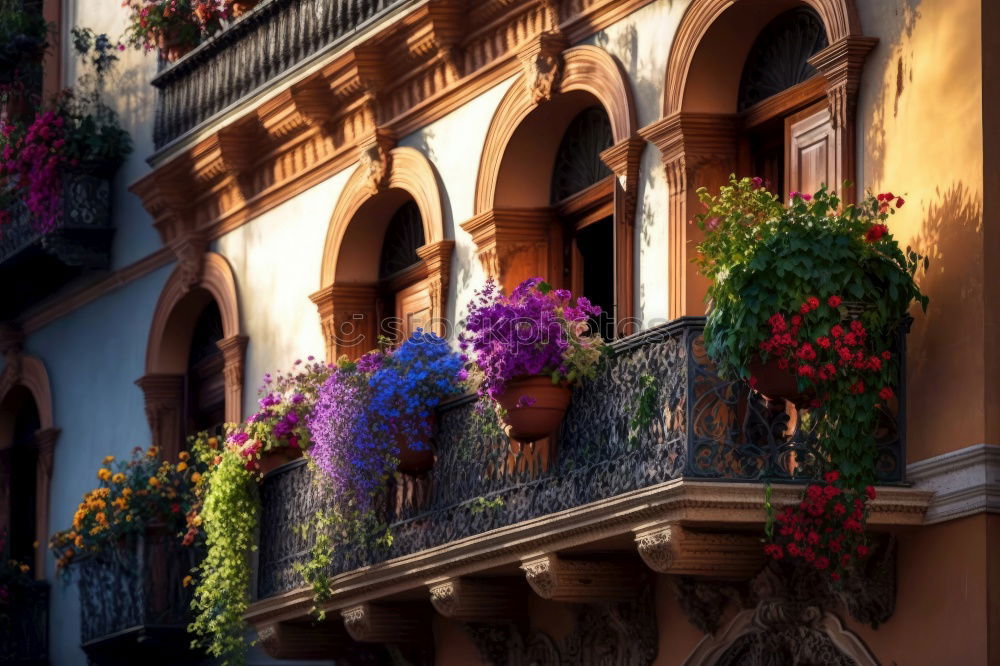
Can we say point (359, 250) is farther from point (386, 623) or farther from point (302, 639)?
point (386, 623)

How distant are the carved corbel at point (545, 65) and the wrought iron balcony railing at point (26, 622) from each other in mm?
9620

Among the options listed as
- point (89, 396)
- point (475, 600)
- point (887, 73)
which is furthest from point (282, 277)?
point (887, 73)

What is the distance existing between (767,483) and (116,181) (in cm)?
1204

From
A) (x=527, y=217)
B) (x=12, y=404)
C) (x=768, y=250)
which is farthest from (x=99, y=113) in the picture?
(x=768, y=250)

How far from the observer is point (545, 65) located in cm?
1666

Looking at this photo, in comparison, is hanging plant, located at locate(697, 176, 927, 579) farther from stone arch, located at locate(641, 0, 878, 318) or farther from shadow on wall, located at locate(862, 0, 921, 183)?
stone arch, located at locate(641, 0, 878, 318)

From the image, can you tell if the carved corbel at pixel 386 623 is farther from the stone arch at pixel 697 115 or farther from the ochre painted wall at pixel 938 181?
the ochre painted wall at pixel 938 181

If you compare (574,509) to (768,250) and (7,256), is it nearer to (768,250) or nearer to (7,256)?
(768,250)

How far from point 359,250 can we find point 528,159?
258 centimetres

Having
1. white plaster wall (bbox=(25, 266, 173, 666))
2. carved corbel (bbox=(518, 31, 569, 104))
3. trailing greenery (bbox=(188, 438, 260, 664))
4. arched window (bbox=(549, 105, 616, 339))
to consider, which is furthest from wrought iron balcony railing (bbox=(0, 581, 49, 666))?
carved corbel (bbox=(518, 31, 569, 104))

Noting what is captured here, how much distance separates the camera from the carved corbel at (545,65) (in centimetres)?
1662

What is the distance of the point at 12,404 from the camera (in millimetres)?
25781

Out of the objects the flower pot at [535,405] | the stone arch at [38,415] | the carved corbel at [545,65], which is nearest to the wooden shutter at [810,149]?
the flower pot at [535,405]

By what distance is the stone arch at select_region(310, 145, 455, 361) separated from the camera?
18.8 m
